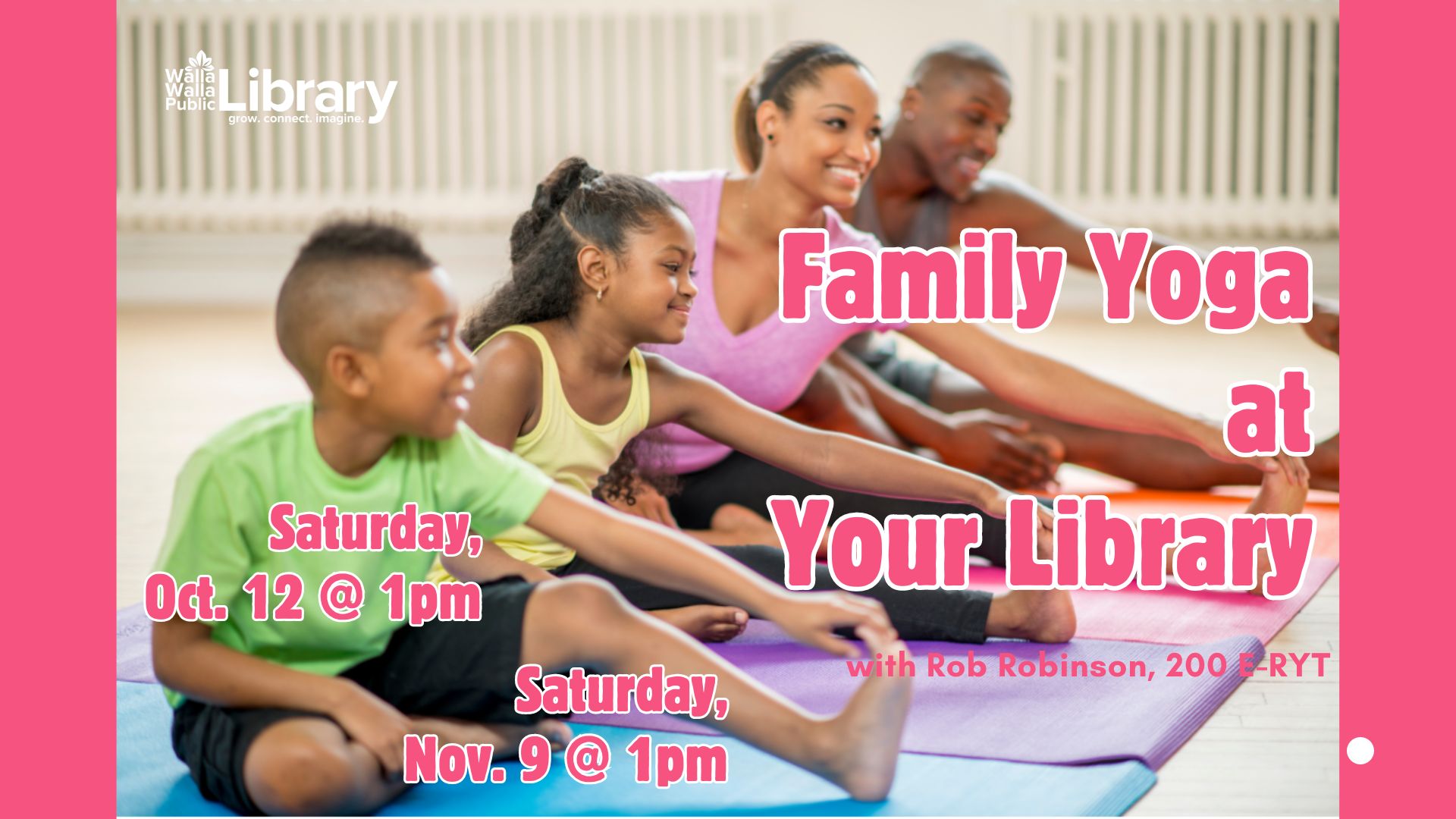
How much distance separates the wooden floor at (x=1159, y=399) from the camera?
4.18 ft

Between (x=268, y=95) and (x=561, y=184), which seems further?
(x=561, y=184)

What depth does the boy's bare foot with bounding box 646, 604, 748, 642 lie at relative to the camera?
62.5 inches

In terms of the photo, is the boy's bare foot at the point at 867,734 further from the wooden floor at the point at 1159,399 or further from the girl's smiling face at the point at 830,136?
the girl's smiling face at the point at 830,136

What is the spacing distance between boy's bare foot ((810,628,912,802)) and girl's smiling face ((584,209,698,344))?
0.43 meters

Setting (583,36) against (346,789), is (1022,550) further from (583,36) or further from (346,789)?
(583,36)

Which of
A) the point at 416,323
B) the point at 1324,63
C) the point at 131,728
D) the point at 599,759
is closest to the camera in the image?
the point at 416,323

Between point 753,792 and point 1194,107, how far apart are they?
385 centimetres

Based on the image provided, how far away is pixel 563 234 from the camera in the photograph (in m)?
1.52

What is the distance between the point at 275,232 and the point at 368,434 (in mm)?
3728

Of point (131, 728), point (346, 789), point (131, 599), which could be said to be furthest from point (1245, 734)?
point (131, 599)

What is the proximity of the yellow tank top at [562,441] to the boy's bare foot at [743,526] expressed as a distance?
419 mm

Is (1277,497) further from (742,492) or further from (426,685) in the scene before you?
(426,685)

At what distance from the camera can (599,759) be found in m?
1.25
